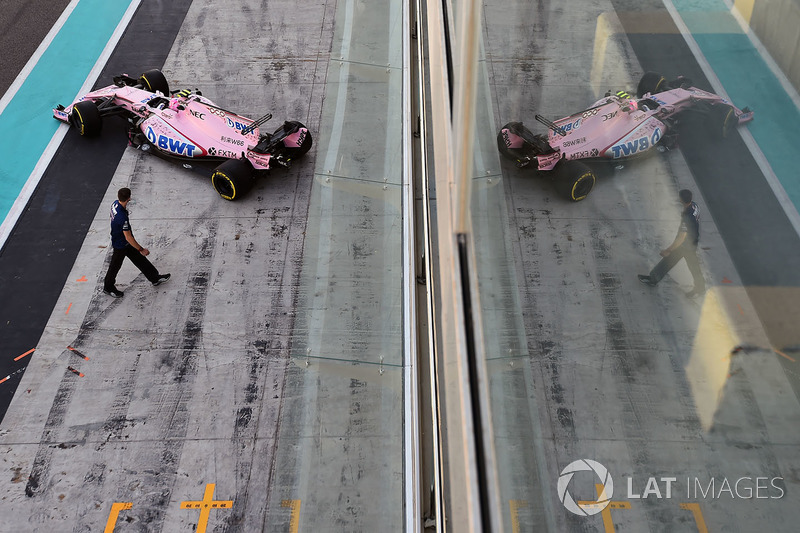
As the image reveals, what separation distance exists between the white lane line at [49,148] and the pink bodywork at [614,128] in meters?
5.45

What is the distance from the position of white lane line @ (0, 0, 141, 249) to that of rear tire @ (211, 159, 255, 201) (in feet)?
6.88

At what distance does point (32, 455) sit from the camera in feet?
14.3

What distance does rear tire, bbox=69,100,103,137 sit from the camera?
6633mm

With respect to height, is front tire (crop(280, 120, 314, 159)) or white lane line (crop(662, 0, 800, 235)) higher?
white lane line (crop(662, 0, 800, 235))

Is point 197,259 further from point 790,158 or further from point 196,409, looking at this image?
point 790,158

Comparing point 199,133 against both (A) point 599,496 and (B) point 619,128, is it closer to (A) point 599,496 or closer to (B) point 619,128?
(B) point 619,128

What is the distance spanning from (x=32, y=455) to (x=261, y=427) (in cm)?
168

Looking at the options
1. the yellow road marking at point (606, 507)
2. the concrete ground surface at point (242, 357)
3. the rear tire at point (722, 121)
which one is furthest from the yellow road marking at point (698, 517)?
the concrete ground surface at point (242, 357)

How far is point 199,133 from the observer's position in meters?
6.28

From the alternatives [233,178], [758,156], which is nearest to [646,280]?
[758,156]

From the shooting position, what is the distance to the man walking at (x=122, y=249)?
4.93 metres

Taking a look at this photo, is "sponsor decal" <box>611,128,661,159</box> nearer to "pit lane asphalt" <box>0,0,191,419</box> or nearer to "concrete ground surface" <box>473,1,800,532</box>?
"concrete ground surface" <box>473,1,800,532</box>

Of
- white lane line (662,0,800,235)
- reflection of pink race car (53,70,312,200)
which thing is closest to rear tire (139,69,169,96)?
reflection of pink race car (53,70,312,200)

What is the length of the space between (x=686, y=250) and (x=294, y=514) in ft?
10.2
